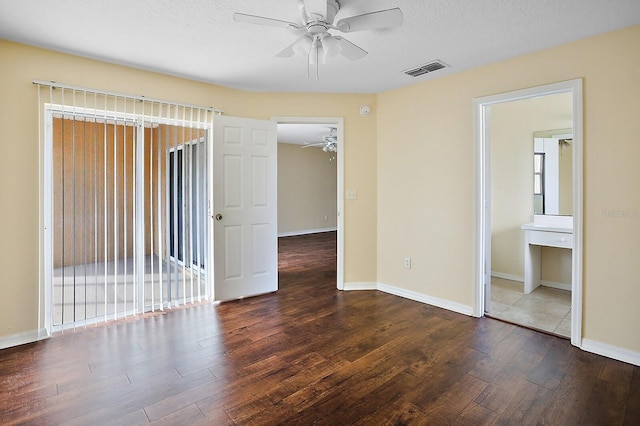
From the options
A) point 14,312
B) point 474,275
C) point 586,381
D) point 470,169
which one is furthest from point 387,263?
point 14,312

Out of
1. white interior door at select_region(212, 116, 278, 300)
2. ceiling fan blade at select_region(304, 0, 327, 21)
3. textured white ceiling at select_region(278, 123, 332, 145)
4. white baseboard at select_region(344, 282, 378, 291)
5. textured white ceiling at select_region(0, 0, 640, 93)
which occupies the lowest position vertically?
white baseboard at select_region(344, 282, 378, 291)

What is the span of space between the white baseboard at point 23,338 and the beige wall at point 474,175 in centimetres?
341

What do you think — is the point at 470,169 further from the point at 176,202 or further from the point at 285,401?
the point at 176,202

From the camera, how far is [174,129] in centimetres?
345

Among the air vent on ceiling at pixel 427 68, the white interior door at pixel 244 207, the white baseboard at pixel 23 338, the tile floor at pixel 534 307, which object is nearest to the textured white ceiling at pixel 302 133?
the white interior door at pixel 244 207

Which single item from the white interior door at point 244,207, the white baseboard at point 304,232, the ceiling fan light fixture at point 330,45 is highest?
the ceiling fan light fixture at point 330,45

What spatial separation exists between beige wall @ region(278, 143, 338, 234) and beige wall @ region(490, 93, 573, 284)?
216 inches

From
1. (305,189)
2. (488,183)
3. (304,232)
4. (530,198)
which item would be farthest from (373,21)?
(304,232)

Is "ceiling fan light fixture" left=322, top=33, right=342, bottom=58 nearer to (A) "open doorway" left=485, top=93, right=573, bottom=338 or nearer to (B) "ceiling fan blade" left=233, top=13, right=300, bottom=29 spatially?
(B) "ceiling fan blade" left=233, top=13, right=300, bottom=29

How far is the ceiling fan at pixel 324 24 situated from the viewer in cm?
187

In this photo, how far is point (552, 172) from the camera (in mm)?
3988

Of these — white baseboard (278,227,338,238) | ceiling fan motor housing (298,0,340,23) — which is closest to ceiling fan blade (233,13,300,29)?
ceiling fan motor housing (298,0,340,23)

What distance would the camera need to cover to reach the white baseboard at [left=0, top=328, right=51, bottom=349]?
2.57 metres

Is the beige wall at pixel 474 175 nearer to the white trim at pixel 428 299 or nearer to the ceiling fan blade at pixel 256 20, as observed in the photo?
the white trim at pixel 428 299
